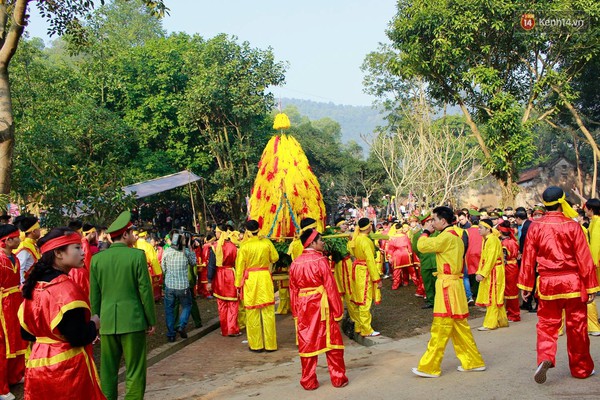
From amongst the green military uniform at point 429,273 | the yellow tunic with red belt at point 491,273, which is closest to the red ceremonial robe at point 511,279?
the yellow tunic with red belt at point 491,273

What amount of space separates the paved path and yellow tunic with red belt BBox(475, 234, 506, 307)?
0.51 meters

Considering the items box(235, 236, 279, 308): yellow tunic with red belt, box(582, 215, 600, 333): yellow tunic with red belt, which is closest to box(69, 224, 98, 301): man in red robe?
box(235, 236, 279, 308): yellow tunic with red belt

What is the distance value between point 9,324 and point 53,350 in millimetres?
3481

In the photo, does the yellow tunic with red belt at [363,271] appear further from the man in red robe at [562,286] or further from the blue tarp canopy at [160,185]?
the blue tarp canopy at [160,185]

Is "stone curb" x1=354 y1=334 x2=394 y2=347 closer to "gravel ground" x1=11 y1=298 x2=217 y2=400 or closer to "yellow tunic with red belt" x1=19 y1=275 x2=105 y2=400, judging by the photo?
"gravel ground" x1=11 y1=298 x2=217 y2=400

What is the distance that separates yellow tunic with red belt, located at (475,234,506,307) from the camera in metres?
9.39

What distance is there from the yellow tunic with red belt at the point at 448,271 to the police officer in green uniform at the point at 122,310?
10.3 feet

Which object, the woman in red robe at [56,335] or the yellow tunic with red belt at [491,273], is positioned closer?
the woman in red robe at [56,335]

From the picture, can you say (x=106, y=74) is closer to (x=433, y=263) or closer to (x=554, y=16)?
(x=554, y=16)

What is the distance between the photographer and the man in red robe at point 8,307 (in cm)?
708

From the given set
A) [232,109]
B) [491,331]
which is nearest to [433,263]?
[491,331]

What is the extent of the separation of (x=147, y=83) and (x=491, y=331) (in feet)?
77.3

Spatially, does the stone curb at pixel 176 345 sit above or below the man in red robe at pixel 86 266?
below

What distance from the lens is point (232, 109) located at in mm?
27875
